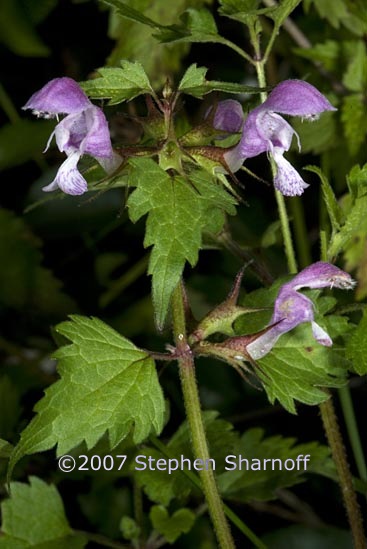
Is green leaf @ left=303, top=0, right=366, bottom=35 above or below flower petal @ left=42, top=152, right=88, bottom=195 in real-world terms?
above

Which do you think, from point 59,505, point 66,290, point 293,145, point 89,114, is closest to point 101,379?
point 89,114

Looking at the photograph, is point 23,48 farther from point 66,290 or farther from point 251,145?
point 251,145

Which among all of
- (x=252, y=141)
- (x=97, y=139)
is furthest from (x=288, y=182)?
(x=97, y=139)

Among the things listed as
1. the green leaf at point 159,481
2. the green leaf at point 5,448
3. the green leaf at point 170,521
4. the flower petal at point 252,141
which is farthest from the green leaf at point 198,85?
the green leaf at point 170,521

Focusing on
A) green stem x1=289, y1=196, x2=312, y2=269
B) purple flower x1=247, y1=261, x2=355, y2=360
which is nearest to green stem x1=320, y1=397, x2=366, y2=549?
purple flower x1=247, y1=261, x2=355, y2=360

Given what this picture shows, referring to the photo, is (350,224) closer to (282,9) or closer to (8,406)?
(282,9)

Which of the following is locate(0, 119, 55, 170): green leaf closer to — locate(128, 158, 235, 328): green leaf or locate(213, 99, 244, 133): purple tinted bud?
locate(213, 99, 244, 133): purple tinted bud
